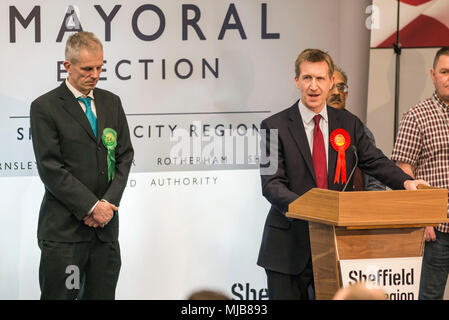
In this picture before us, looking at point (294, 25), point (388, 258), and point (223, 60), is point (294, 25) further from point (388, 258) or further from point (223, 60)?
point (388, 258)

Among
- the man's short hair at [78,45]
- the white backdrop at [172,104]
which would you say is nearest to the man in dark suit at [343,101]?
the white backdrop at [172,104]

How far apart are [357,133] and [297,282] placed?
2.78 ft

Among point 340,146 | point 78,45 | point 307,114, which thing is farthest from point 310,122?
point 78,45

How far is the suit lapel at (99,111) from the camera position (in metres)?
3.90

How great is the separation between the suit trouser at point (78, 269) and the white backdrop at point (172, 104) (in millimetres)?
921

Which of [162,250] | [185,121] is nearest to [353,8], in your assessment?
[185,121]

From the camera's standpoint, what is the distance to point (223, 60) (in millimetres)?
4824

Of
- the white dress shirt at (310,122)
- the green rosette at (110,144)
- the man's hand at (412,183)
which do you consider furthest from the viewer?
the green rosette at (110,144)

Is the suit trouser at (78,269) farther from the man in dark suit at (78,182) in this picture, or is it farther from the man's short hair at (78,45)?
the man's short hair at (78,45)

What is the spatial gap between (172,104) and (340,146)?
163 cm

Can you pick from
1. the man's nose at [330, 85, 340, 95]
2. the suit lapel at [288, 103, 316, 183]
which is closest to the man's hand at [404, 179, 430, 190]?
the suit lapel at [288, 103, 316, 183]

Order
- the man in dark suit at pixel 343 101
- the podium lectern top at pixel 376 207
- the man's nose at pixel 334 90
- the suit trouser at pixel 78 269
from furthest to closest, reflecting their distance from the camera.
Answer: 1. the man's nose at pixel 334 90
2. the man in dark suit at pixel 343 101
3. the suit trouser at pixel 78 269
4. the podium lectern top at pixel 376 207

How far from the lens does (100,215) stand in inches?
148

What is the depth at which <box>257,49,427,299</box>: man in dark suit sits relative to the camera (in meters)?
3.57
